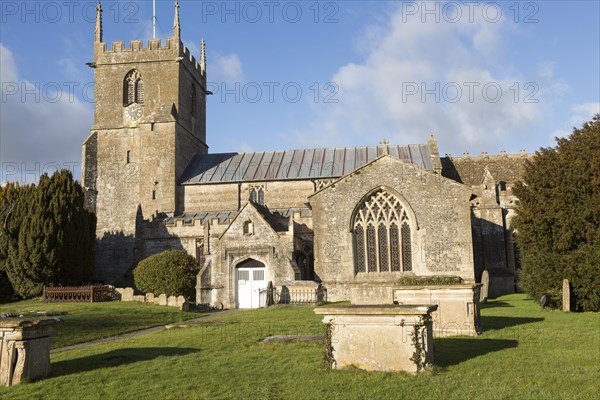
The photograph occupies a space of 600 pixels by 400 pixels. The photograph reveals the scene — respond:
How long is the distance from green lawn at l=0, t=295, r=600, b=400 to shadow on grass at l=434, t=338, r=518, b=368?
20 mm

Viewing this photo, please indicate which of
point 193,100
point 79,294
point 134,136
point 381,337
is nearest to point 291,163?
point 193,100

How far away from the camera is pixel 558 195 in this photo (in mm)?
22734

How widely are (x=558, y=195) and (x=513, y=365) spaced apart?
15197mm

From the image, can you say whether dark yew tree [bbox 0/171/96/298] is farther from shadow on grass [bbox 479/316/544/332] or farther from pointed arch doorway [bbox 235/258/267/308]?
shadow on grass [bbox 479/316/544/332]

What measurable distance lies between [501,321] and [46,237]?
26.2 meters

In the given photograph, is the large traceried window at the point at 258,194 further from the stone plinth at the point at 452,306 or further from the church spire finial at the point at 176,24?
the stone plinth at the point at 452,306

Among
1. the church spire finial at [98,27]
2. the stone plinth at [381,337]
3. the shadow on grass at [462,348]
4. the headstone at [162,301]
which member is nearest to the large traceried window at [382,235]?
the headstone at [162,301]

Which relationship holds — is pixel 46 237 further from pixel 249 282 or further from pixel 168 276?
pixel 249 282

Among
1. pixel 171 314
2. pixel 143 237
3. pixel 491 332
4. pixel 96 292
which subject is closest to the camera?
pixel 491 332

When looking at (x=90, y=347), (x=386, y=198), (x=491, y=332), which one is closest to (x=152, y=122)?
(x=386, y=198)

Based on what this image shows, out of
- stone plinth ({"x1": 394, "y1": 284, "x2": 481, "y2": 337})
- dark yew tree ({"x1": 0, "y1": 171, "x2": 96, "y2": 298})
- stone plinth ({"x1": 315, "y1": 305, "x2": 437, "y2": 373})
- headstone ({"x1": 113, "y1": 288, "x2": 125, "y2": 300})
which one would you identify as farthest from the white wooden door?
stone plinth ({"x1": 315, "y1": 305, "x2": 437, "y2": 373})

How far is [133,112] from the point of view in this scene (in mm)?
41594

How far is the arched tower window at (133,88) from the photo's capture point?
4181 centimetres

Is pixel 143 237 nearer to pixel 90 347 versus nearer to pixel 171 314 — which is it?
pixel 171 314
